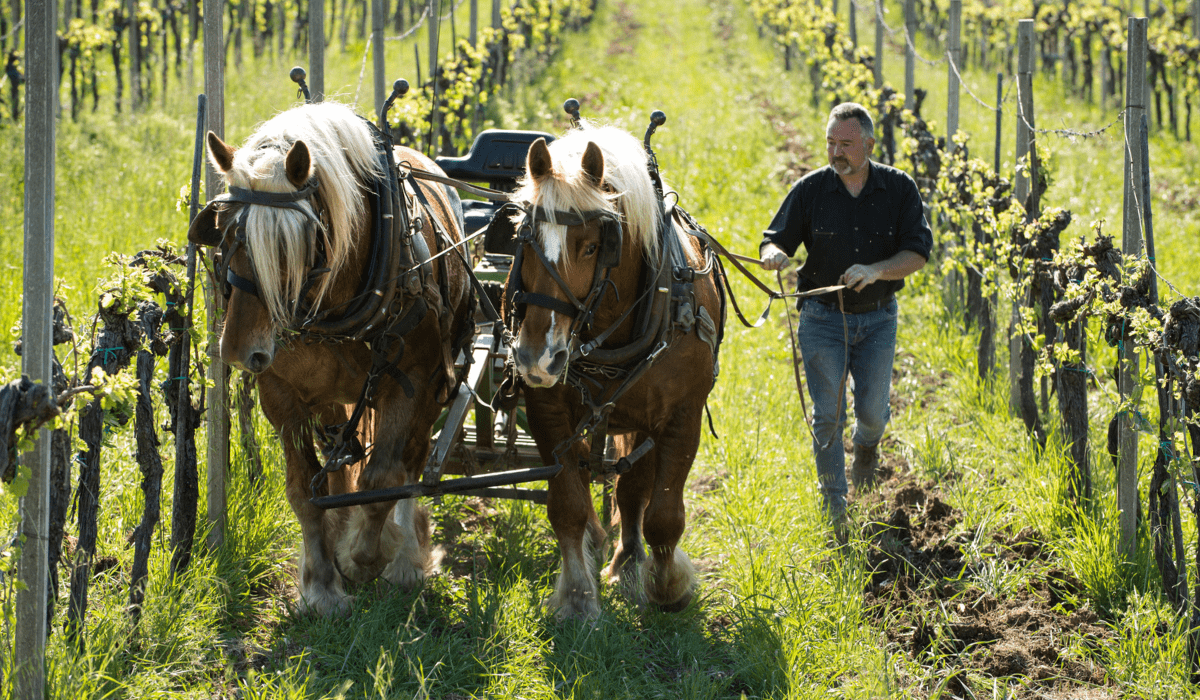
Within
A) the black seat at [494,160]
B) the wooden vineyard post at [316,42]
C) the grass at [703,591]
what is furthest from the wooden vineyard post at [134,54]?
the black seat at [494,160]

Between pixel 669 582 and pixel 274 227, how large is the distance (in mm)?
1873

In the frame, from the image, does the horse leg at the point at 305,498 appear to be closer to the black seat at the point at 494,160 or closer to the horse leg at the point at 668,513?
the horse leg at the point at 668,513

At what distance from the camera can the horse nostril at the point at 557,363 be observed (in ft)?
9.18

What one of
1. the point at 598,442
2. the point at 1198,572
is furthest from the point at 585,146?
the point at 1198,572

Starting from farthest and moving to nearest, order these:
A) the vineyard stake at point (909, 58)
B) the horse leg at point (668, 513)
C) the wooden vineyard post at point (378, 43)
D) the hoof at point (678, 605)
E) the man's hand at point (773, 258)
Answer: the vineyard stake at point (909, 58) → the wooden vineyard post at point (378, 43) → the man's hand at point (773, 258) → the hoof at point (678, 605) → the horse leg at point (668, 513)

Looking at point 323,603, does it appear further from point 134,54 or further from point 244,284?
point 134,54

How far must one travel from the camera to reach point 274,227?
2.73m

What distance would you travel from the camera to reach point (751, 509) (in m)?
4.41

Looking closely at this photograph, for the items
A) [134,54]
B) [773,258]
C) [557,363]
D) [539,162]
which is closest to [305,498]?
[557,363]

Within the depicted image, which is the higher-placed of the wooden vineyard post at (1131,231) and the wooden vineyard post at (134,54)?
the wooden vineyard post at (134,54)

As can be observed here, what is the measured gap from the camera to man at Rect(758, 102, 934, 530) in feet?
13.6

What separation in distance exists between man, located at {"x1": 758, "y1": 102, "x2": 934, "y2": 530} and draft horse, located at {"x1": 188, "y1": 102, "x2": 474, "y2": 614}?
1483mm

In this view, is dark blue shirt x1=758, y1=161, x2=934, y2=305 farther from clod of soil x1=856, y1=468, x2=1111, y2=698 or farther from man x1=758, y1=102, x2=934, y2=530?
clod of soil x1=856, y1=468, x2=1111, y2=698

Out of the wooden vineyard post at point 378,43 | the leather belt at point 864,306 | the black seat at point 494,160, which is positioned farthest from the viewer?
the wooden vineyard post at point 378,43
